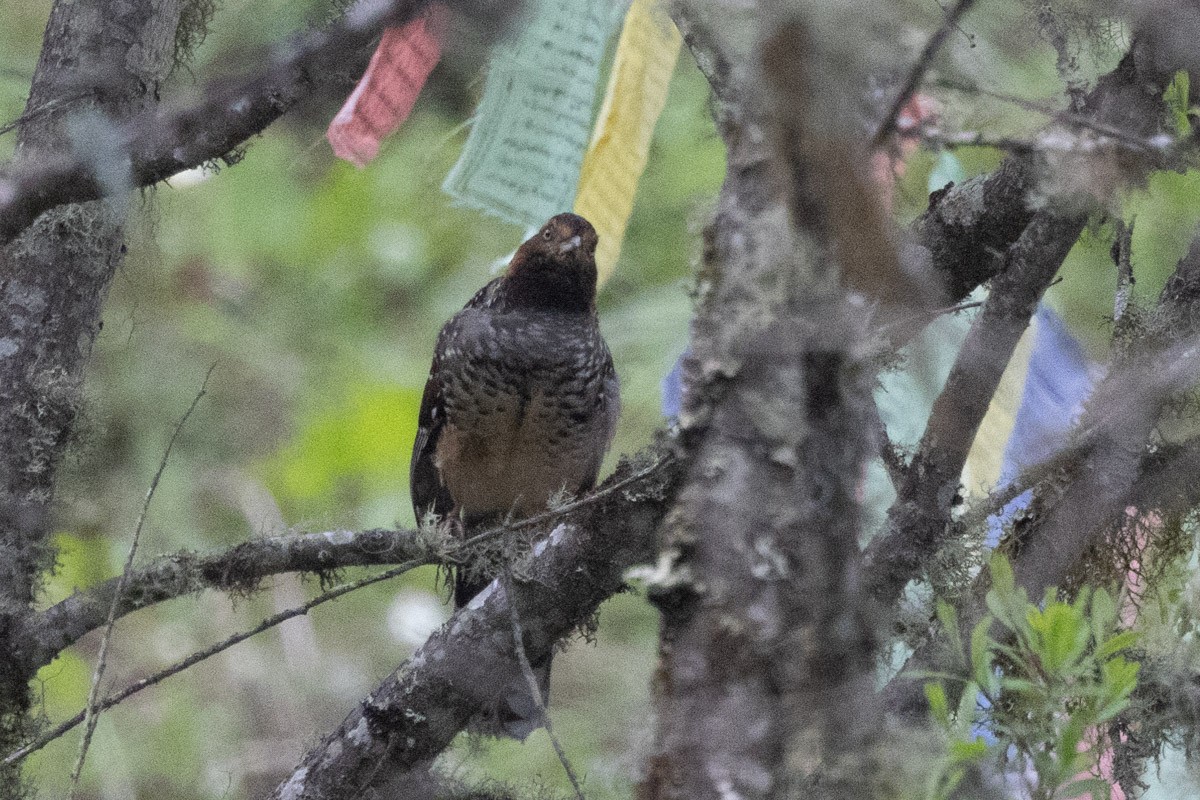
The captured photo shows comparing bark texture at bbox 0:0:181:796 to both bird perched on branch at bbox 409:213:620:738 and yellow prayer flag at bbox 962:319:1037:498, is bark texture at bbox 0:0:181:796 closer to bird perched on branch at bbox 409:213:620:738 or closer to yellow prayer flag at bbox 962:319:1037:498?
bird perched on branch at bbox 409:213:620:738

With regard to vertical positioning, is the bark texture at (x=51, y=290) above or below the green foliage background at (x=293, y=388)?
below

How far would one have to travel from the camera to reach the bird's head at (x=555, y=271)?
3059 millimetres

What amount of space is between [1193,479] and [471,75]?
79.1 inches

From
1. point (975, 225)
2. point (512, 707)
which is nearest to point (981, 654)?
point (975, 225)

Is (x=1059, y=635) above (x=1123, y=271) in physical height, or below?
below

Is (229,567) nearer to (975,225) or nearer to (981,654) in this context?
(975,225)

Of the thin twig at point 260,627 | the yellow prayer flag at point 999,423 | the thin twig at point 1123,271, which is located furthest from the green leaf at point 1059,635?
the yellow prayer flag at point 999,423

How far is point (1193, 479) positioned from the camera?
180 cm

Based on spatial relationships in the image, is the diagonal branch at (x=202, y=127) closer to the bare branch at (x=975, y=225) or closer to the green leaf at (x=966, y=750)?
the bare branch at (x=975, y=225)

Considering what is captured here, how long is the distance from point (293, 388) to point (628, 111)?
266cm

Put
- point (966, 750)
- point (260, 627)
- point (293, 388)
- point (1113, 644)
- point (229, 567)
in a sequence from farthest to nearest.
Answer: point (293, 388) → point (229, 567) → point (260, 627) → point (1113, 644) → point (966, 750)

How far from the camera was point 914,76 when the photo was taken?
922mm

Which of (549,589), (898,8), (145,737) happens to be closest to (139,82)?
(549,589)

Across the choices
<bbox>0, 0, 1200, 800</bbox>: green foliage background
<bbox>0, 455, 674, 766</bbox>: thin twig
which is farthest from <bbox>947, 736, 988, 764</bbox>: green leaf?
<bbox>0, 0, 1200, 800</bbox>: green foliage background
